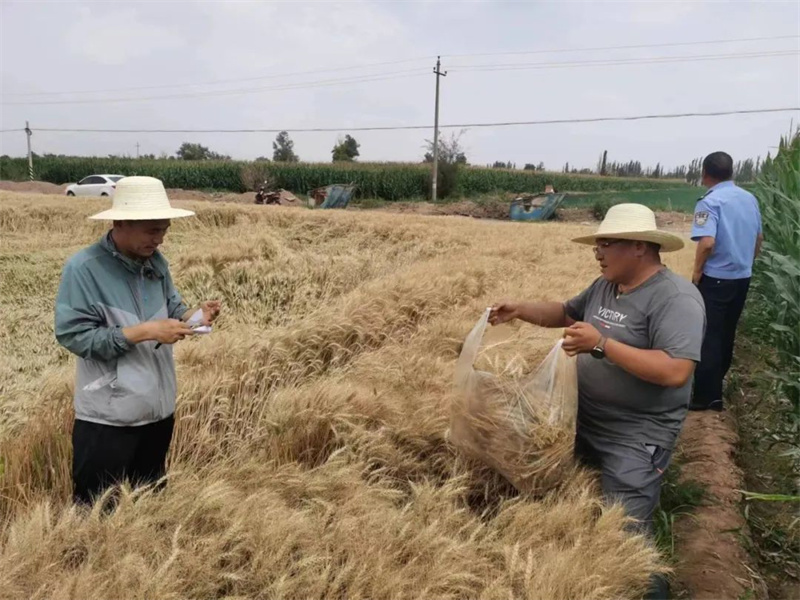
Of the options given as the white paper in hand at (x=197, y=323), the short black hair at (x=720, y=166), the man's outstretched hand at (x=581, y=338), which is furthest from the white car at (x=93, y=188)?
the man's outstretched hand at (x=581, y=338)

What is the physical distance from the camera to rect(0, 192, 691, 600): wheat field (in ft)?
5.34

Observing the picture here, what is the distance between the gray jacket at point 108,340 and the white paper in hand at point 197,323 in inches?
7.1

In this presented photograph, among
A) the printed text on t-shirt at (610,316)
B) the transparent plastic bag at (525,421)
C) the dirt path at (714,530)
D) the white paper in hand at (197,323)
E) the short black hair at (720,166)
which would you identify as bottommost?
the dirt path at (714,530)

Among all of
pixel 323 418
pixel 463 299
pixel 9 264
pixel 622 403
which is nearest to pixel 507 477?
pixel 622 403

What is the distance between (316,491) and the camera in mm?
2141

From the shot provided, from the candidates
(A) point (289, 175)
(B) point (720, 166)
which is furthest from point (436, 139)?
(B) point (720, 166)

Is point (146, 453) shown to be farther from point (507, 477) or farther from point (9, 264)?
point (9, 264)

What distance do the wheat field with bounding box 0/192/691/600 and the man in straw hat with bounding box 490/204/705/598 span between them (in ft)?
0.65

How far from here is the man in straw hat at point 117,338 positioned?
2.17 meters

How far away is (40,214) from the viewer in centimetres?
1296

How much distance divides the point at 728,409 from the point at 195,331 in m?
4.09

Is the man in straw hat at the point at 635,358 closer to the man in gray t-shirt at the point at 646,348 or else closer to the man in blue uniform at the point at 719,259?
the man in gray t-shirt at the point at 646,348

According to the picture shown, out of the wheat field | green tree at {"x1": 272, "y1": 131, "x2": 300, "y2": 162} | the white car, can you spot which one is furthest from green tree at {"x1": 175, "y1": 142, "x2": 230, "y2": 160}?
the wheat field

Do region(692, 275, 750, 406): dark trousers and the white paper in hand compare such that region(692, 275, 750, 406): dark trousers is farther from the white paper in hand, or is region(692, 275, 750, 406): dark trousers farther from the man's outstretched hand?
the white paper in hand
